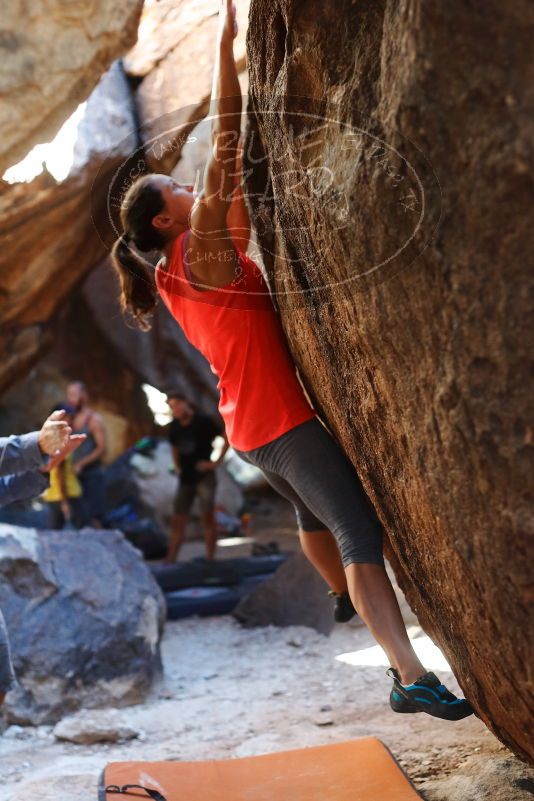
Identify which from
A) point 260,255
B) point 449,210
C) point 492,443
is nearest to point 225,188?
point 260,255

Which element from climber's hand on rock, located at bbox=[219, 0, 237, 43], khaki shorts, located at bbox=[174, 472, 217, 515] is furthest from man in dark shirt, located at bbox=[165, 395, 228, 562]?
climber's hand on rock, located at bbox=[219, 0, 237, 43]

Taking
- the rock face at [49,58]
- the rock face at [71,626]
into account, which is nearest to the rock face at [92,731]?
the rock face at [71,626]

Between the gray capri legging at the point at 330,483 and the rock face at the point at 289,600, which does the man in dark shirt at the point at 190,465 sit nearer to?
the rock face at the point at 289,600

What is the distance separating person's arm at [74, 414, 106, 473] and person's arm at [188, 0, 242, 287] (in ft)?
17.8

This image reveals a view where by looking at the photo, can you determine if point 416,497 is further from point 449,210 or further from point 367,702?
point 367,702

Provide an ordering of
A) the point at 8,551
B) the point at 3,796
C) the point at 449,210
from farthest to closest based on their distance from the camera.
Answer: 1. the point at 8,551
2. the point at 3,796
3. the point at 449,210

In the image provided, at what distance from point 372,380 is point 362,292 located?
10.8 inches

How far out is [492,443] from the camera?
2027 mm

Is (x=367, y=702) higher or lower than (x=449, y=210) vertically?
lower

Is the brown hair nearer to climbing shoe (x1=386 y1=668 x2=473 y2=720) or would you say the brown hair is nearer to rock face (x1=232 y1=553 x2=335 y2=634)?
climbing shoe (x1=386 y1=668 x2=473 y2=720)

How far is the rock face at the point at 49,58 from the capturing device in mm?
5375

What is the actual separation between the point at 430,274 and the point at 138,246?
1340 millimetres

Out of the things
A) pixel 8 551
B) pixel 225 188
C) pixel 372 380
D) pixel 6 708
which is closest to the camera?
pixel 372 380

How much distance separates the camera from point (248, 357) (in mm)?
2947
